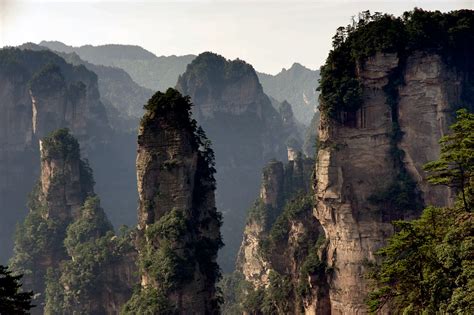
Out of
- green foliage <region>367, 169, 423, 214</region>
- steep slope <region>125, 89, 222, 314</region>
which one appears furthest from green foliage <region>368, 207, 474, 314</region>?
green foliage <region>367, 169, 423, 214</region>

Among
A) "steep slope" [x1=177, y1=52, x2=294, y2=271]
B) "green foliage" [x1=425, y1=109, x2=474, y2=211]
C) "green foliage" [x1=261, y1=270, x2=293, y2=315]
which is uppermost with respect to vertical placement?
"steep slope" [x1=177, y1=52, x2=294, y2=271]

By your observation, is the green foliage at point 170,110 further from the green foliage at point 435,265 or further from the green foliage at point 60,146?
the green foliage at point 60,146

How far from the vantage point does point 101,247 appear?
7494 cm

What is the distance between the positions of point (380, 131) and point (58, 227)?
159ft

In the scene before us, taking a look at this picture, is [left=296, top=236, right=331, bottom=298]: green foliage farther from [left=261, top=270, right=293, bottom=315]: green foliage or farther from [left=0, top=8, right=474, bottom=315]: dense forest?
[left=261, top=270, right=293, bottom=315]: green foliage

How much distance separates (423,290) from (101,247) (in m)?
51.9

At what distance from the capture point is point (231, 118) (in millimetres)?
179000

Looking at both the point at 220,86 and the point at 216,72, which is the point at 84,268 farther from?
the point at 216,72

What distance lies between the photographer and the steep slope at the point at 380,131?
57906mm

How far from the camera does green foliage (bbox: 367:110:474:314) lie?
27.6 meters

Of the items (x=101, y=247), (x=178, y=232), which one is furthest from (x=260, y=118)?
(x=178, y=232)

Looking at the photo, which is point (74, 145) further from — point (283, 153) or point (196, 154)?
point (283, 153)

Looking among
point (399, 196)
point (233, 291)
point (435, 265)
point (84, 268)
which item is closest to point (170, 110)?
point (399, 196)

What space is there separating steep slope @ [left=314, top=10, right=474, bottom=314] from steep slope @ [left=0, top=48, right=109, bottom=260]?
79743mm
